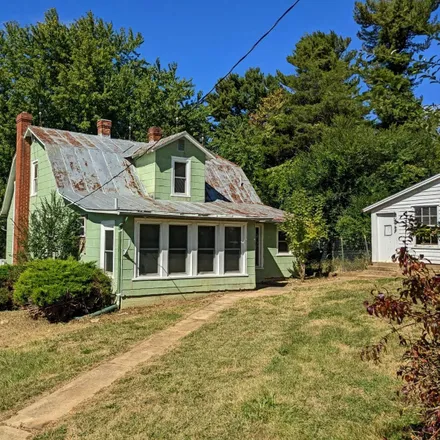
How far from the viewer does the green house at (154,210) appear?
1348 centimetres

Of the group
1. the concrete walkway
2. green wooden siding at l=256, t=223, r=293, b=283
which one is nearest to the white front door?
green wooden siding at l=256, t=223, r=293, b=283

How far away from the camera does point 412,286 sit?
3.05 metres

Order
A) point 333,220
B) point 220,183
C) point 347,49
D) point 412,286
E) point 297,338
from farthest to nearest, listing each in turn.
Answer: point 347,49 < point 333,220 < point 220,183 < point 297,338 < point 412,286

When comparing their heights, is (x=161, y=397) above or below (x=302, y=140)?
below

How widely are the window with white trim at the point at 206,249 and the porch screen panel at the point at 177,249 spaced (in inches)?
19.9

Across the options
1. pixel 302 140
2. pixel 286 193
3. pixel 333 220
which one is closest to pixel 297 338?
pixel 333 220

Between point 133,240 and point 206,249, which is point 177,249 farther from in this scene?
point 133,240

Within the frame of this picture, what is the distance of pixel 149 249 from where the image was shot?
1362cm

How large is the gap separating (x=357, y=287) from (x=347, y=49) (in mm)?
29746

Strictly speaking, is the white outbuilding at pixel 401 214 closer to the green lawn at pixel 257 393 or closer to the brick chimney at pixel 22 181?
the green lawn at pixel 257 393

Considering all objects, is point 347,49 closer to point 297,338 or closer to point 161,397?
point 297,338

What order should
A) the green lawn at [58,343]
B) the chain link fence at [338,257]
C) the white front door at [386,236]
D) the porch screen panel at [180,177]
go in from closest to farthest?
1. the green lawn at [58,343]
2. the porch screen panel at [180,177]
3. the white front door at [386,236]
4. the chain link fence at [338,257]

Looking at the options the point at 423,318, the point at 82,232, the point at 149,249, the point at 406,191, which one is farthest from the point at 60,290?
the point at 406,191

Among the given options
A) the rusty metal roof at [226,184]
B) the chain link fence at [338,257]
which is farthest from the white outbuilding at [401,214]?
the rusty metal roof at [226,184]
